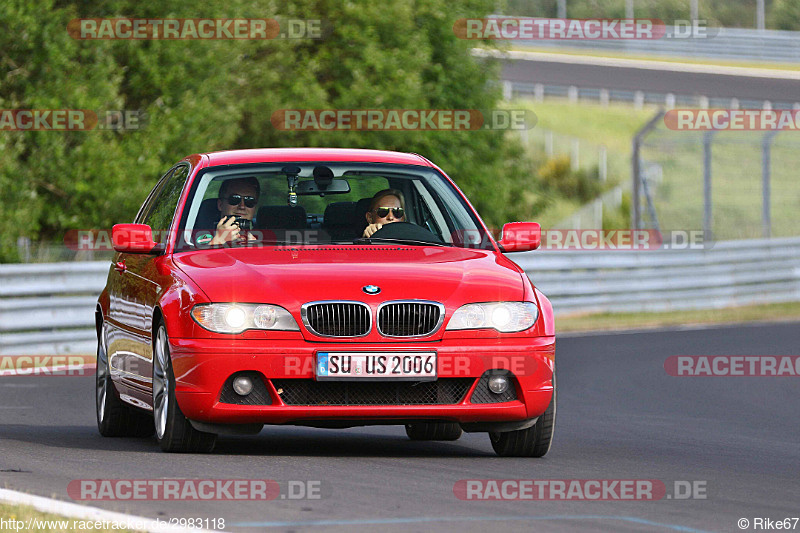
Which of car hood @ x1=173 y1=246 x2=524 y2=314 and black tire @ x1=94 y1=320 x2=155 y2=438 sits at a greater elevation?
car hood @ x1=173 y1=246 x2=524 y2=314

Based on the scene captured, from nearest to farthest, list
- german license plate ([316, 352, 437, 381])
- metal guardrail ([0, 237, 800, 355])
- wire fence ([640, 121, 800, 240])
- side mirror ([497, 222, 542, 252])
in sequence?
german license plate ([316, 352, 437, 381])
side mirror ([497, 222, 542, 252])
metal guardrail ([0, 237, 800, 355])
wire fence ([640, 121, 800, 240])

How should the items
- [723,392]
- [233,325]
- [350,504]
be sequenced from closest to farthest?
1. [350,504]
2. [233,325]
3. [723,392]

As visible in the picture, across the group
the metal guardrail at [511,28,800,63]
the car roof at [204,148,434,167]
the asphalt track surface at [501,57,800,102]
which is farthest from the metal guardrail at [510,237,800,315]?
the metal guardrail at [511,28,800,63]

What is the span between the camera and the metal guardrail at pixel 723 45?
62188 millimetres

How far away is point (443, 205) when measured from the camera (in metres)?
9.87

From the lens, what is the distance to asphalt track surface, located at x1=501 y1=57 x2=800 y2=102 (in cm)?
5125

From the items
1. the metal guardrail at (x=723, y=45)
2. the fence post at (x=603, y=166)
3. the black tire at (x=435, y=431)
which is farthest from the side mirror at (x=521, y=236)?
the metal guardrail at (x=723, y=45)

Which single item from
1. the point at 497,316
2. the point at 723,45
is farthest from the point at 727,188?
the point at 497,316

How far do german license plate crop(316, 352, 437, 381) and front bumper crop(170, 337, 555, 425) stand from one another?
3 centimetres

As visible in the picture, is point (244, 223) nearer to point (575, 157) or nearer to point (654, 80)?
point (575, 157)

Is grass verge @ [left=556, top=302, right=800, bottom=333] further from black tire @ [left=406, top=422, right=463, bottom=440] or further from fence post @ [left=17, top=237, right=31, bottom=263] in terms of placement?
black tire @ [left=406, top=422, right=463, bottom=440]

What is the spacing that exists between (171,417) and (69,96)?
1706 centimetres

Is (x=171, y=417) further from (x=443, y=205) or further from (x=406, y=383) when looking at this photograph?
(x=443, y=205)

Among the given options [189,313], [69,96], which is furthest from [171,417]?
[69,96]
